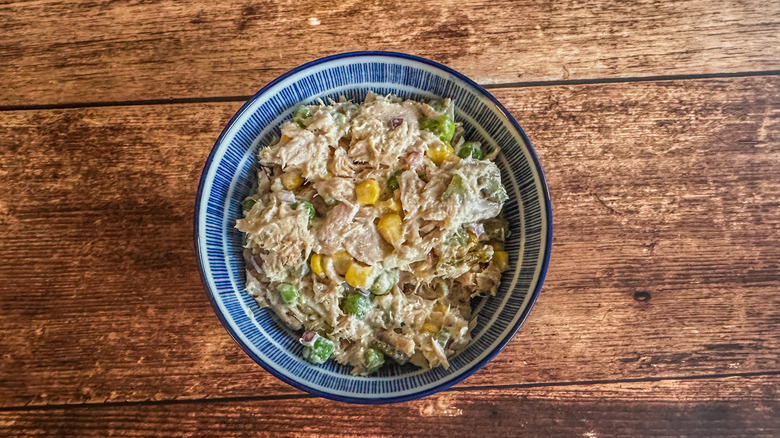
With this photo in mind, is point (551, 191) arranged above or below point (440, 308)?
above

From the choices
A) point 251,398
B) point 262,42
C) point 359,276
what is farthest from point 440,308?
point 262,42

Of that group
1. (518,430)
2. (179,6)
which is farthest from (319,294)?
(179,6)

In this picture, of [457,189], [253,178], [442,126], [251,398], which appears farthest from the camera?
[251,398]

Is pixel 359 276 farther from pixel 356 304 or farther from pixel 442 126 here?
pixel 442 126

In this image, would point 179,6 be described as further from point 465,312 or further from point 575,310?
point 575,310

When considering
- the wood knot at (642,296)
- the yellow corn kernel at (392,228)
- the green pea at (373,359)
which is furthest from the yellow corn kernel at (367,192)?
the wood knot at (642,296)

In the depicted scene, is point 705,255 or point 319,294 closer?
point 319,294

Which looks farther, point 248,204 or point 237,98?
point 237,98
